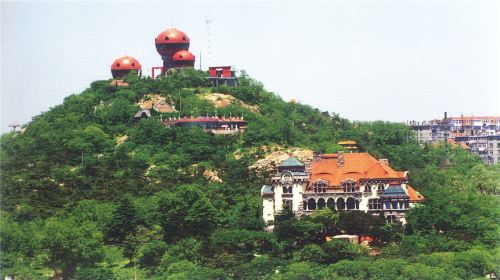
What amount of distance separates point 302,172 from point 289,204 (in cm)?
163

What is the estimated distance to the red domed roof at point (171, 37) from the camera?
77.5 meters

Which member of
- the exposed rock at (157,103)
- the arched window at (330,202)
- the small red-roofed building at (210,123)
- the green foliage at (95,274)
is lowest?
the green foliage at (95,274)

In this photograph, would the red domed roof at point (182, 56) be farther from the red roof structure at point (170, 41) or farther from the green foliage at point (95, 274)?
the green foliage at point (95, 274)

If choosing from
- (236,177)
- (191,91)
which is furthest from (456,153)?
(236,177)

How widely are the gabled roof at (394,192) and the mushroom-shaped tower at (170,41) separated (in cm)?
2538

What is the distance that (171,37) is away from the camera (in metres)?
77.6

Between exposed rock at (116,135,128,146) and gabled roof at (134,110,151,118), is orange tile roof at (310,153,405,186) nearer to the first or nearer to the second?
exposed rock at (116,135,128,146)

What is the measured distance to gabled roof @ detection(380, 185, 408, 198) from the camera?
56.0m

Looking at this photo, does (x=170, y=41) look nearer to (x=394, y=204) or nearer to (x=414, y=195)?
(x=414, y=195)

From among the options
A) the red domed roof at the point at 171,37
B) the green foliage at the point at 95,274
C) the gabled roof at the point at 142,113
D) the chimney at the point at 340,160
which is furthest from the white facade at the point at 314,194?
the red domed roof at the point at 171,37

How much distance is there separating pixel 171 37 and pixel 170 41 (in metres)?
0.27

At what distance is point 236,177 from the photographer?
6350cm

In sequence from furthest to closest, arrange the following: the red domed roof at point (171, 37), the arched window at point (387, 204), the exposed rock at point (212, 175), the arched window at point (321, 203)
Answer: the red domed roof at point (171, 37)
the exposed rock at point (212, 175)
the arched window at point (321, 203)
the arched window at point (387, 204)

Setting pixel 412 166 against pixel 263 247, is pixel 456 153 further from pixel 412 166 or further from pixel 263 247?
pixel 263 247
